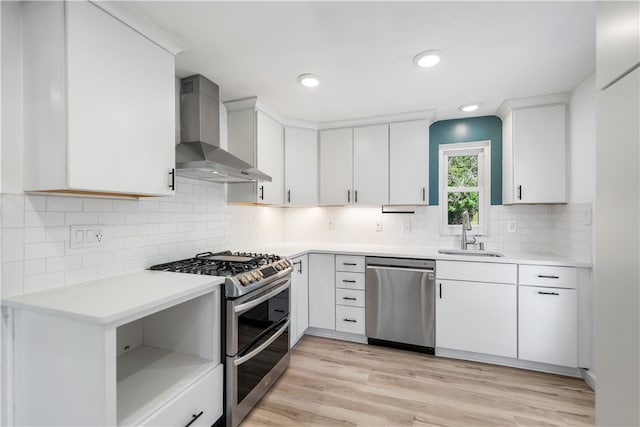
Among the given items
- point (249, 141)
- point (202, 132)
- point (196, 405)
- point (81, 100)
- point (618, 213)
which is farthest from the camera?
point (249, 141)

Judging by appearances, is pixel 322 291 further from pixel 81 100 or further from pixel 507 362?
pixel 81 100

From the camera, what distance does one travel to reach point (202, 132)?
2.24m

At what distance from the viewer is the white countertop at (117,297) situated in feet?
3.71

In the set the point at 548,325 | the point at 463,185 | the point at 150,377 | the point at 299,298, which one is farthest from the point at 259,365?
the point at 463,185

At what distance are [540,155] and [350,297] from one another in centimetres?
223

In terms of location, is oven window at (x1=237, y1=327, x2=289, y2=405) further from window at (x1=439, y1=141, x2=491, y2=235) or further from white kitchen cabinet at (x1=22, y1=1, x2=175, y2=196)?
window at (x1=439, y1=141, x2=491, y2=235)

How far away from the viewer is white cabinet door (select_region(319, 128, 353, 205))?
3.27 metres

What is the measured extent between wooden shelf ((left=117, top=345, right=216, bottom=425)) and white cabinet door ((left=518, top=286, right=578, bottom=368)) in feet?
8.01

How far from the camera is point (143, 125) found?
5.24 feet

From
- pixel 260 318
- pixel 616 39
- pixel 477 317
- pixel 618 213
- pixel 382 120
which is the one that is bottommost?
pixel 477 317

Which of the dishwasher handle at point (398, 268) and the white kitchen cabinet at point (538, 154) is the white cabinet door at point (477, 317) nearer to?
the dishwasher handle at point (398, 268)

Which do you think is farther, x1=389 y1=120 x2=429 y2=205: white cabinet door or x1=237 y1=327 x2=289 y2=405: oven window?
x1=389 y1=120 x2=429 y2=205: white cabinet door

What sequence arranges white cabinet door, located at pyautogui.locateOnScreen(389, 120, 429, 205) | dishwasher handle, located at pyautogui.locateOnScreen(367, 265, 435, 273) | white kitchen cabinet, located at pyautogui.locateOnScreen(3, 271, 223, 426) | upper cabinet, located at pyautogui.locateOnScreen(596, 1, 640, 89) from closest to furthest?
upper cabinet, located at pyautogui.locateOnScreen(596, 1, 640, 89) → white kitchen cabinet, located at pyautogui.locateOnScreen(3, 271, 223, 426) → dishwasher handle, located at pyautogui.locateOnScreen(367, 265, 435, 273) → white cabinet door, located at pyautogui.locateOnScreen(389, 120, 429, 205)

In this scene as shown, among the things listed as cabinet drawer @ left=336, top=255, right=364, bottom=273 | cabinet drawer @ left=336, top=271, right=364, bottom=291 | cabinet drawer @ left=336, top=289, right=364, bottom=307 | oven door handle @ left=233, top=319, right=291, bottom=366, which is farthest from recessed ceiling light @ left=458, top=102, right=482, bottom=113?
oven door handle @ left=233, top=319, right=291, bottom=366
